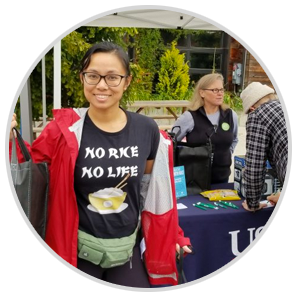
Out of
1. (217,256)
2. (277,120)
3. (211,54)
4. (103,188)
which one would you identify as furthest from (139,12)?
(211,54)

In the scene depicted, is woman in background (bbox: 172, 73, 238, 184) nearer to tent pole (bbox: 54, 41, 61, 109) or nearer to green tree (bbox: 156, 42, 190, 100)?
tent pole (bbox: 54, 41, 61, 109)

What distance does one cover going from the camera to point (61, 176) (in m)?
1.57

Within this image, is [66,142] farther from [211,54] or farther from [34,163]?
[211,54]

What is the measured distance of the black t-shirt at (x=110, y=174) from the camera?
1.55m

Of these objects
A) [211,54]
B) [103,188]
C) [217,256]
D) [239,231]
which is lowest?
[217,256]

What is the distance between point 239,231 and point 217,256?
0.72 ft

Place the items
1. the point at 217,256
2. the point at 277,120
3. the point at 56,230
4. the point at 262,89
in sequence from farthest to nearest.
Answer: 1. the point at 217,256
2. the point at 262,89
3. the point at 277,120
4. the point at 56,230

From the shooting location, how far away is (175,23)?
4535 mm

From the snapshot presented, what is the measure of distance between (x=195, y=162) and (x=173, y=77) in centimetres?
661

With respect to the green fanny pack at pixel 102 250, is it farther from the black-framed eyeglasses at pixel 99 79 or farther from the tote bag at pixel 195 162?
the tote bag at pixel 195 162

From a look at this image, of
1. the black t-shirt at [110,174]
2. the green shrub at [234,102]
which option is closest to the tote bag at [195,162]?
the black t-shirt at [110,174]

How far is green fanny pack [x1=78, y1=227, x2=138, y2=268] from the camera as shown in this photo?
1.62 m

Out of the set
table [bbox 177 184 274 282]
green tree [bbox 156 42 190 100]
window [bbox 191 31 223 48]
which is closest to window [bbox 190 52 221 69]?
window [bbox 191 31 223 48]

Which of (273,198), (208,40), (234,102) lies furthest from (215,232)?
(208,40)
